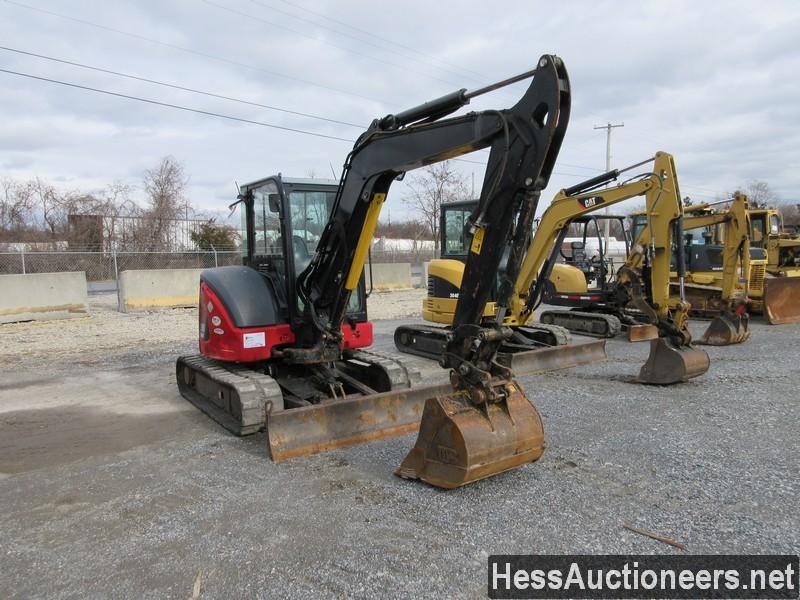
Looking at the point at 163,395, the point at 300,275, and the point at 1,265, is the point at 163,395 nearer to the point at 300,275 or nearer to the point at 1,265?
the point at 300,275

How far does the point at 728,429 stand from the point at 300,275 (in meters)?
4.38

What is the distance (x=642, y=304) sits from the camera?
7820 mm

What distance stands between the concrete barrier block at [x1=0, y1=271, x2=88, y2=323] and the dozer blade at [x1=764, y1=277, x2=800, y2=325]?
15.7 meters

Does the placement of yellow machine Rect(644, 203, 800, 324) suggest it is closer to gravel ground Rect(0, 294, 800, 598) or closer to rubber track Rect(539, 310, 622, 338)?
rubber track Rect(539, 310, 622, 338)

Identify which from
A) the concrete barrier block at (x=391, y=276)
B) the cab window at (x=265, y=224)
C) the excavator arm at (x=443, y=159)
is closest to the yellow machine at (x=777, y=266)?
the concrete barrier block at (x=391, y=276)

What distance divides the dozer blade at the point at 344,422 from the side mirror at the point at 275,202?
81.7 inches

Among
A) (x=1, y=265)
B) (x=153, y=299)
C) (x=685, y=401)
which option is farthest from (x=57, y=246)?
(x=685, y=401)

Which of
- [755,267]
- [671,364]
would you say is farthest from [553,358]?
[755,267]

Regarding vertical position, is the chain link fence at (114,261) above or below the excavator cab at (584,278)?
above

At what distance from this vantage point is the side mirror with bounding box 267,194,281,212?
223 inches

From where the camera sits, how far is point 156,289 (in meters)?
14.9

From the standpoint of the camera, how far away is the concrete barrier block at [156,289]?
1442 cm

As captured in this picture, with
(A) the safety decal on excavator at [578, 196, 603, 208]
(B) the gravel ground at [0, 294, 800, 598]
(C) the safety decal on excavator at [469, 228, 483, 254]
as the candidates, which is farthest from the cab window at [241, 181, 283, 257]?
(A) the safety decal on excavator at [578, 196, 603, 208]

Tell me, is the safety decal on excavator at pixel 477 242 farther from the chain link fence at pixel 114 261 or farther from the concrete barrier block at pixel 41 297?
the chain link fence at pixel 114 261
